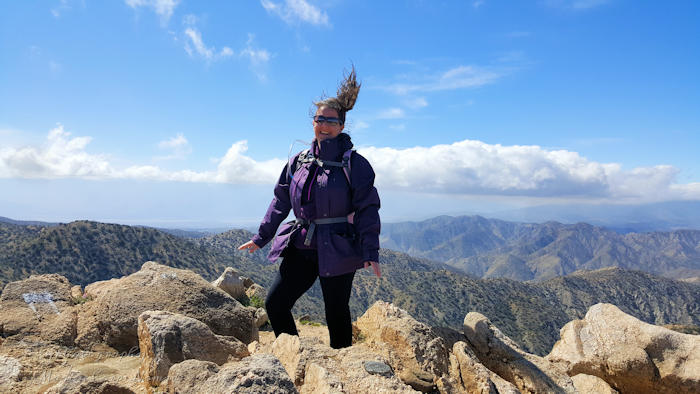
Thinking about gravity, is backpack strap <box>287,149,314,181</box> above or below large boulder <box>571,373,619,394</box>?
above

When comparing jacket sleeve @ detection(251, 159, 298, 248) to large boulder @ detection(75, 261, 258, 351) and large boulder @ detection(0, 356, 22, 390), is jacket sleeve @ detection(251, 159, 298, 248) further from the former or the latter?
large boulder @ detection(0, 356, 22, 390)

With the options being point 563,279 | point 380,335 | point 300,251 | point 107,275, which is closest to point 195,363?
point 300,251

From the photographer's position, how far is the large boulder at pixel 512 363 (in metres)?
5.63

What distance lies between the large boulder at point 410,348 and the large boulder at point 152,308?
2.47 metres

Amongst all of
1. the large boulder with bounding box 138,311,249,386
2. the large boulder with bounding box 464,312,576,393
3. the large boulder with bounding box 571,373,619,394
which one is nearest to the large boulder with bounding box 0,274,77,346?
the large boulder with bounding box 138,311,249,386

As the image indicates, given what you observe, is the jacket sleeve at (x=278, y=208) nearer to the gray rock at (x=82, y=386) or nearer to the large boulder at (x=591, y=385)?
the gray rock at (x=82, y=386)

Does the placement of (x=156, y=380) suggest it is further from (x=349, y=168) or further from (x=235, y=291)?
(x=235, y=291)

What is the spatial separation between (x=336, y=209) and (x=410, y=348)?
204 centimetres

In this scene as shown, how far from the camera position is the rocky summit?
3.83 meters

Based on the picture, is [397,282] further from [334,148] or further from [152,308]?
[334,148]

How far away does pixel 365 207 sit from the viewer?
5.04 m

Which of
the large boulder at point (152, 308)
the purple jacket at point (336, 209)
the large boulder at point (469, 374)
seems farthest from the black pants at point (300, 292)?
the large boulder at point (152, 308)

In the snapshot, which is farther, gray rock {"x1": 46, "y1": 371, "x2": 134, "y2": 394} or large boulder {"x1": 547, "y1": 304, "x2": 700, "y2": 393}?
large boulder {"x1": 547, "y1": 304, "x2": 700, "y2": 393}

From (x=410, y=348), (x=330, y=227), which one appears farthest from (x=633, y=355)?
(x=330, y=227)
